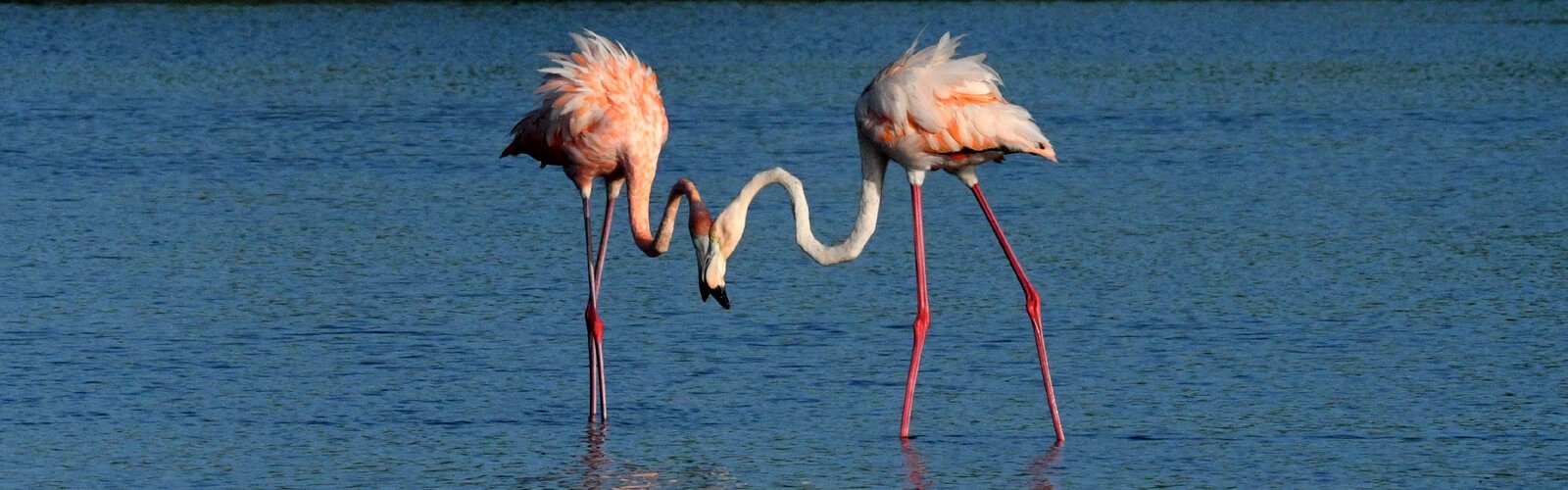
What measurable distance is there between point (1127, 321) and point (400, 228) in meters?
4.26

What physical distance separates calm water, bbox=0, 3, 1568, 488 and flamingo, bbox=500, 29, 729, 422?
496mm

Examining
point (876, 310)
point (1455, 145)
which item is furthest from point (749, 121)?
point (876, 310)

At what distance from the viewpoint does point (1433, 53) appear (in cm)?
2466

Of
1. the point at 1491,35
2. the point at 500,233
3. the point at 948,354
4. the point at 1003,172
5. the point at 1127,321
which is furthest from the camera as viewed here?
the point at 1491,35

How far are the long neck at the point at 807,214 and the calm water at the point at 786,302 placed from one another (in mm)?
533

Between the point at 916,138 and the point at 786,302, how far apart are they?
2.31 metres

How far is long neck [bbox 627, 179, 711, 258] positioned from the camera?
24.0 feet

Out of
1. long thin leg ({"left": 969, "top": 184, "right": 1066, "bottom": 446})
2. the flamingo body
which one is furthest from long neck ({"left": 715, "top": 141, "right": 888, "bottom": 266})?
long thin leg ({"left": 969, "top": 184, "right": 1066, "bottom": 446})

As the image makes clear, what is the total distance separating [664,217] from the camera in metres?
7.60

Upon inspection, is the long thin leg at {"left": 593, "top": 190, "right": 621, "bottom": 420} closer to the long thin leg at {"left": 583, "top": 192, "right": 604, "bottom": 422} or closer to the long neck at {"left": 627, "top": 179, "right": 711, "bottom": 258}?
the long thin leg at {"left": 583, "top": 192, "right": 604, "bottom": 422}

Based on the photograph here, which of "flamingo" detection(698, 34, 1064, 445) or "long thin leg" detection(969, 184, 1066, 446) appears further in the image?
"flamingo" detection(698, 34, 1064, 445)

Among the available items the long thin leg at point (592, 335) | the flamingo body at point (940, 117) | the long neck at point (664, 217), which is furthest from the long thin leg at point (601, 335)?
the flamingo body at point (940, 117)

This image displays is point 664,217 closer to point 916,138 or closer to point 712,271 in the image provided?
point 712,271

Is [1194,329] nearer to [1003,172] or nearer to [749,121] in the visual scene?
[1003,172]
